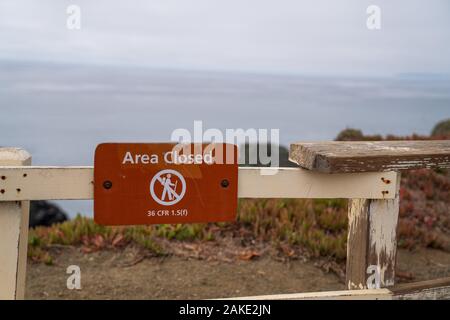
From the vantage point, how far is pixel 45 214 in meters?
10.7

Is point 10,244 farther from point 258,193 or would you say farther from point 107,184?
point 258,193

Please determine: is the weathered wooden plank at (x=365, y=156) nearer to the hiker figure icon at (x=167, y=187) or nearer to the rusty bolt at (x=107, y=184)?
the hiker figure icon at (x=167, y=187)

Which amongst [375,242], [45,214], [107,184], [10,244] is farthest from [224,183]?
[45,214]

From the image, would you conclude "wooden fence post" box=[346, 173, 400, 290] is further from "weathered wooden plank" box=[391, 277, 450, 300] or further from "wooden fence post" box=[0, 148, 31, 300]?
"wooden fence post" box=[0, 148, 31, 300]

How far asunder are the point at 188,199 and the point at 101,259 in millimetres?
3767

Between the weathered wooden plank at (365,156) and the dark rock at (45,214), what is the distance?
8544mm

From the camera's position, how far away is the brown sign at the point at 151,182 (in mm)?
2566

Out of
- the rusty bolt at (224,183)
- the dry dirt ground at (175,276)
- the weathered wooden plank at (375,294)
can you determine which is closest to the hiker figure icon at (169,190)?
the rusty bolt at (224,183)

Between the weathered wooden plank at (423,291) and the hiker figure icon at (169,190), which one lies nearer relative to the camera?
the hiker figure icon at (169,190)

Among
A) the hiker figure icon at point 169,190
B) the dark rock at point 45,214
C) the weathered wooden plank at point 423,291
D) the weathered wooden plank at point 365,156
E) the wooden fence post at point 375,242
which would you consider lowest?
the dark rock at point 45,214

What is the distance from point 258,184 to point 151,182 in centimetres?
53

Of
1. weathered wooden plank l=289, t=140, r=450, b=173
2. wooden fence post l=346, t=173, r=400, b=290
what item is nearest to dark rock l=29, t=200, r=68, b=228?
weathered wooden plank l=289, t=140, r=450, b=173

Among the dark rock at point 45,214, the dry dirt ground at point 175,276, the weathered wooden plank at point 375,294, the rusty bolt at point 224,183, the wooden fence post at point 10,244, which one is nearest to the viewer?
the wooden fence post at point 10,244
